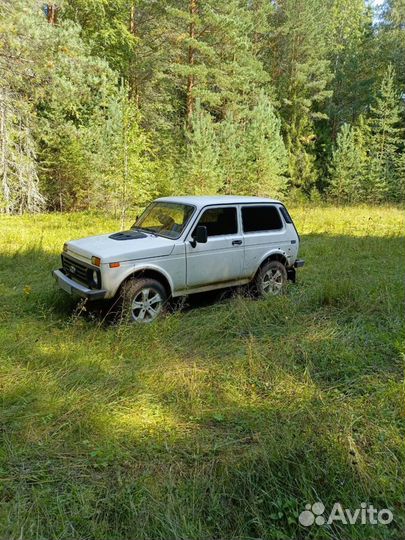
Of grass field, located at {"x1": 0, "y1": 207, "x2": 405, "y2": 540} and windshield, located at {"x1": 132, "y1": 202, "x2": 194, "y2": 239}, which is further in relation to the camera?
windshield, located at {"x1": 132, "y1": 202, "x2": 194, "y2": 239}

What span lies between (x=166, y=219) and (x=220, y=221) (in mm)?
870

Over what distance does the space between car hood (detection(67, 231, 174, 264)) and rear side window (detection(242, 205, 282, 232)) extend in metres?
1.59

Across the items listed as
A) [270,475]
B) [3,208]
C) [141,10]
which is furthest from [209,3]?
[270,475]

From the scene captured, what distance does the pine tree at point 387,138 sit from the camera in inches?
1125

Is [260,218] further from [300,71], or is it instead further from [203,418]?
[300,71]

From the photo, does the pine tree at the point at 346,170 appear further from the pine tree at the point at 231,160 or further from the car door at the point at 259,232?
the car door at the point at 259,232

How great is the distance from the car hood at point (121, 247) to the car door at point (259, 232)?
1.53 meters

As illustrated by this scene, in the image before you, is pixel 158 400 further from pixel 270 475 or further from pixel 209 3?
pixel 209 3

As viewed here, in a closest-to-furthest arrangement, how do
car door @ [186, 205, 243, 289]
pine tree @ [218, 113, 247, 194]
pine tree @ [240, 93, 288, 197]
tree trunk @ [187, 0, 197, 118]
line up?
car door @ [186, 205, 243, 289]
pine tree @ [218, 113, 247, 194]
pine tree @ [240, 93, 288, 197]
tree trunk @ [187, 0, 197, 118]

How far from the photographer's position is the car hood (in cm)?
523

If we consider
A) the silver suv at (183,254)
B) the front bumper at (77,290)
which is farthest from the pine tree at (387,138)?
the front bumper at (77,290)

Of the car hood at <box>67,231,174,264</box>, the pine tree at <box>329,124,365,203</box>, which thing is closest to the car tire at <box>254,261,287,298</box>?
the car hood at <box>67,231,174,264</box>

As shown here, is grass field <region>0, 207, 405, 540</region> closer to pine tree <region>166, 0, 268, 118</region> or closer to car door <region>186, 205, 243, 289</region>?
car door <region>186, 205, 243, 289</region>

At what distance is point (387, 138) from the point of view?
30.5 m
